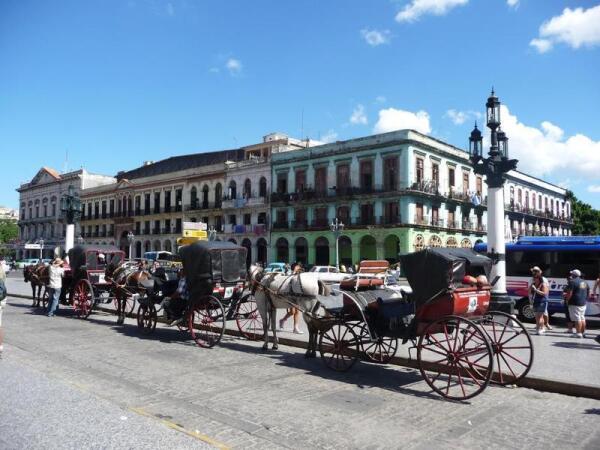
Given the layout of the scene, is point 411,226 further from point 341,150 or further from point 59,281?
point 59,281

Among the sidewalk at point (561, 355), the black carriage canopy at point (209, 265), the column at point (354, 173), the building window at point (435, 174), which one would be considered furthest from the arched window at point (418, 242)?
the black carriage canopy at point (209, 265)

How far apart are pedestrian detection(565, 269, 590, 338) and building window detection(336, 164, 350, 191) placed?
98.2ft

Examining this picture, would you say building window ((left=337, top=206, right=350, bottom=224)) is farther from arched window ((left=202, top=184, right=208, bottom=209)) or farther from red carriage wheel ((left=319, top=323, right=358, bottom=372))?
red carriage wheel ((left=319, top=323, right=358, bottom=372))

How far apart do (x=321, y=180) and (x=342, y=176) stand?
2.13 meters

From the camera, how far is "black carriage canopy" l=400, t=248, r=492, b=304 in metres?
6.52

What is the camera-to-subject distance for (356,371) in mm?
7855

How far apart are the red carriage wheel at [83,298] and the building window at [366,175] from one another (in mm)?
28235

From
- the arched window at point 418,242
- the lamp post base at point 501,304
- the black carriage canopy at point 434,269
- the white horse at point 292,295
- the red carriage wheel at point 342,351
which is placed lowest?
the red carriage wheel at point 342,351

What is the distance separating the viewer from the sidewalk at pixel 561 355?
23.3ft

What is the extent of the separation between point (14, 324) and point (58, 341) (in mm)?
3367

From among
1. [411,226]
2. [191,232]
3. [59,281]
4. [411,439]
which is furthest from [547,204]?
[411,439]

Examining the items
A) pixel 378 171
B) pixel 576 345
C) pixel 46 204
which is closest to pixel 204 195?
pixel 378 171

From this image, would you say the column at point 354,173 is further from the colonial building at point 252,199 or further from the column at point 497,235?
the column at point 497,235

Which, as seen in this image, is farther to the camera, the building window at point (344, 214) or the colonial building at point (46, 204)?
the colonial building at point (46, 204)
